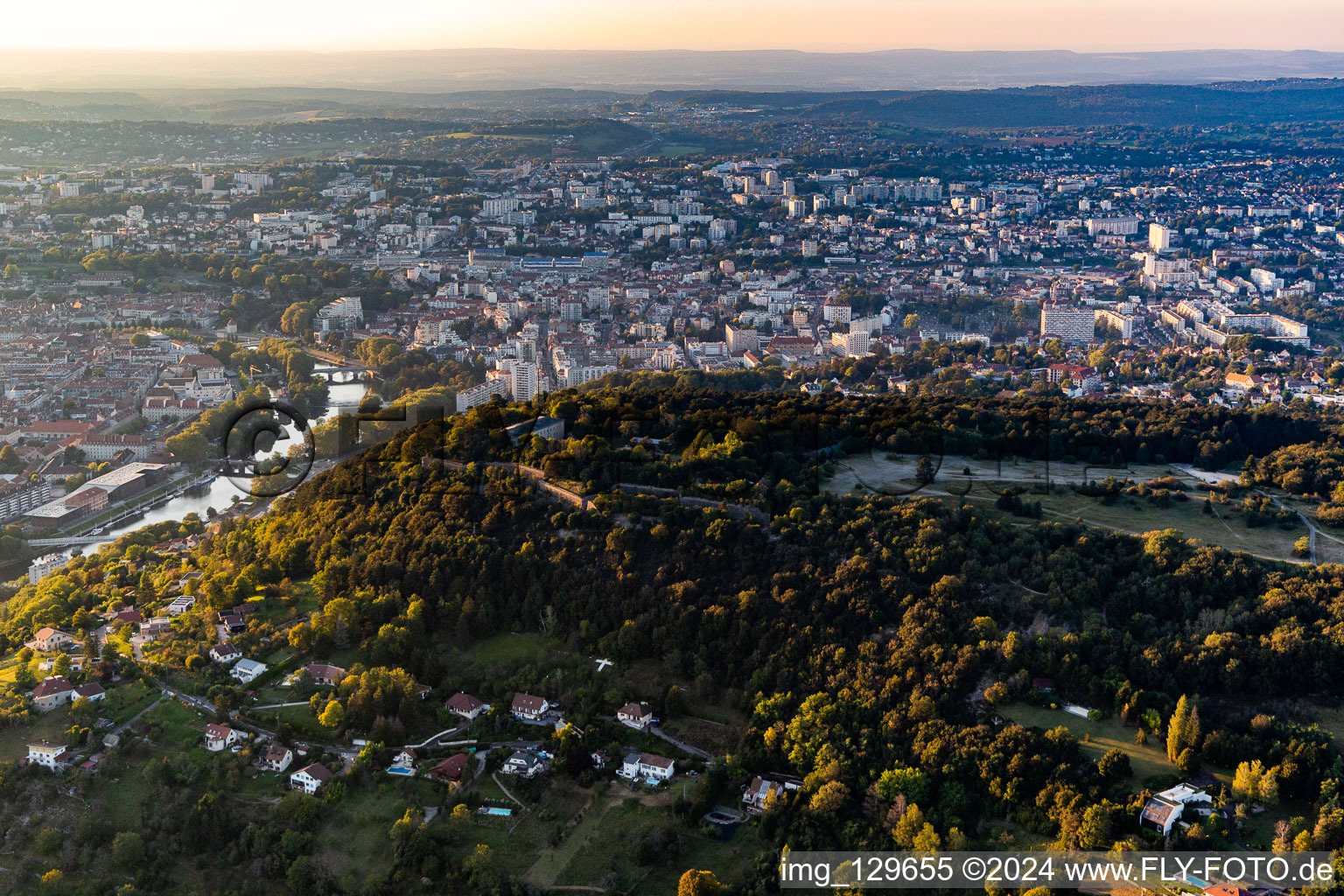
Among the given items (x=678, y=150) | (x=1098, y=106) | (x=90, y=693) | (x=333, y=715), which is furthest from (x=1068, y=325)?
(x=1098, y=106)

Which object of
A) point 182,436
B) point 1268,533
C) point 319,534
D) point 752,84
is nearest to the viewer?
point 1268,533

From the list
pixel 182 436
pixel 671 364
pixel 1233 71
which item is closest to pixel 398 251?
pixel 671 364

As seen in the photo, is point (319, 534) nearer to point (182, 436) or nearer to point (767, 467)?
point (767, 467)

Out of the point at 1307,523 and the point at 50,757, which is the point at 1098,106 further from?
the point at 50,757

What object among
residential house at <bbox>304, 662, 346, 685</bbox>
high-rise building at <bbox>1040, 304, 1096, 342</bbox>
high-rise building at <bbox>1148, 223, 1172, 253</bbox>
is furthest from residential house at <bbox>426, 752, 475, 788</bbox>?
high-rise building at <bbox>1148, 223, 1172, 253</bbox>

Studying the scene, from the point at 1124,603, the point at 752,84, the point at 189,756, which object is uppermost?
the point at 752,84

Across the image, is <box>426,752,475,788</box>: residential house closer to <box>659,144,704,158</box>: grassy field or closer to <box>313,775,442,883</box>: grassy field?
<box>313,775,442,883</box>: grassy field

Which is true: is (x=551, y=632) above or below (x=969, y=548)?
below

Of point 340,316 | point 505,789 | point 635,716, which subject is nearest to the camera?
point 505,789
